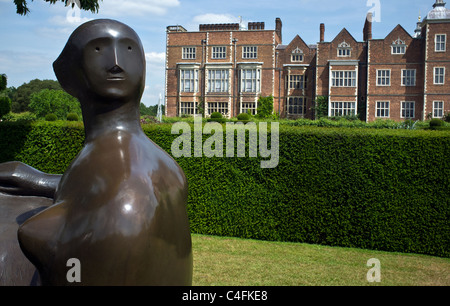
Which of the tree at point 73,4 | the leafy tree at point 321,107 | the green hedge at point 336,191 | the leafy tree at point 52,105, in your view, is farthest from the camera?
the leafy tree at point 52,105

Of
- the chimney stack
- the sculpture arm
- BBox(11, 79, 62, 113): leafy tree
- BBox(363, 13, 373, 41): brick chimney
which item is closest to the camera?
the sculpture arm

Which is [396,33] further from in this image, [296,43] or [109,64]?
[109,64]

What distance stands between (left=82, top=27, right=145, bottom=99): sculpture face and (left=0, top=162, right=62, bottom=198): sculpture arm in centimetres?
74

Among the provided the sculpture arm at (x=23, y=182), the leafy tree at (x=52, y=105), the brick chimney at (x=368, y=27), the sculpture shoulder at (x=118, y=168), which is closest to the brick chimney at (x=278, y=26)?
the brick chimney at (x=368, y=27)

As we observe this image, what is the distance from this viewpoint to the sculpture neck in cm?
189

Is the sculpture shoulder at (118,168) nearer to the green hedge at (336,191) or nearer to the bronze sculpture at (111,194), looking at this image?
the bronze sculpture at (111,194)

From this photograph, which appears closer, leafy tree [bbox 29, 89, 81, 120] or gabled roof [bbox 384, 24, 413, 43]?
gabled roof [bbox 384, 24, 413, 43]

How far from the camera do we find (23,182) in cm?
219

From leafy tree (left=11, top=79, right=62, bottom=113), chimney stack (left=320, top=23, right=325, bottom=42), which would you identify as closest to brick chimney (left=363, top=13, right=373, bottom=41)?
chimney stack (left=320, top=23, right=325, bottom=42)

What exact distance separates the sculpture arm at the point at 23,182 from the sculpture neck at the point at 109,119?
0.55 metres

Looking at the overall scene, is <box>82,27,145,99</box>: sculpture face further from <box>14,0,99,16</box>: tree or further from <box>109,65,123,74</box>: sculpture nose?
<box>14,0,99,16</box>: tree

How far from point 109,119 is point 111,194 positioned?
0.47 meters

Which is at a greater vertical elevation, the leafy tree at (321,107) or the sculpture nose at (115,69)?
the leafy tree at (321,107)

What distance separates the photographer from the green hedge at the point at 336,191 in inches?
275
